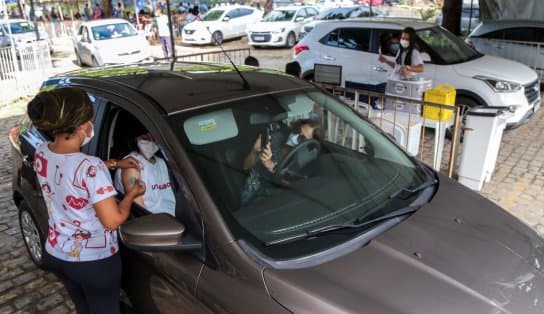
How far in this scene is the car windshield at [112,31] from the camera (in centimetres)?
1530

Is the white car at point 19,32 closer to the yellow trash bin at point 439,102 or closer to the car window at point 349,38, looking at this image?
the car window at point 349,38

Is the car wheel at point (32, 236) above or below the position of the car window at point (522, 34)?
below

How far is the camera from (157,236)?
1.99 m

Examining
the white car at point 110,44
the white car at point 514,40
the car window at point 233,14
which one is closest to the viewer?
the white car at point 514,40

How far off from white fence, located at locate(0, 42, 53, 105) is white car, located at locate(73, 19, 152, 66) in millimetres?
2474

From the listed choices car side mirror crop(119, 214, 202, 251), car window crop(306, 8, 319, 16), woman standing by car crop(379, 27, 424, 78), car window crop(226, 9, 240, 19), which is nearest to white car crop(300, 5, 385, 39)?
car window crop(306, 8, 319, 16)

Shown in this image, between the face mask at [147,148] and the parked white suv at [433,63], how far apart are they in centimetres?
503

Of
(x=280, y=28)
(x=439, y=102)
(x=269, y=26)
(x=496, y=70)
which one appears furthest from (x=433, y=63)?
(x=269, y=26)

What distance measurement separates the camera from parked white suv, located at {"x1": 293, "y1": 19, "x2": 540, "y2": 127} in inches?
275

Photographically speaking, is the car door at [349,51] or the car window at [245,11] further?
the car window at [245,11]

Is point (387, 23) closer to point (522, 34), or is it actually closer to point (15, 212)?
point (522, 34)

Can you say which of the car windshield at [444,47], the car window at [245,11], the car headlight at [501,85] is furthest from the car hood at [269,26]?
the car headlight at [501,85]

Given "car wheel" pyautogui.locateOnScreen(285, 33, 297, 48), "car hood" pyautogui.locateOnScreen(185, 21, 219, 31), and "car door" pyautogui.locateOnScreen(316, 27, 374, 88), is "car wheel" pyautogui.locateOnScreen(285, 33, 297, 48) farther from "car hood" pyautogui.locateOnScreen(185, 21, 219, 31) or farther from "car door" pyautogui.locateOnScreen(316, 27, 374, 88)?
"car door" pyautogui.locateOnScreen(316, 27, 374, 88)

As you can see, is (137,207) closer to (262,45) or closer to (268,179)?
(268,179)
